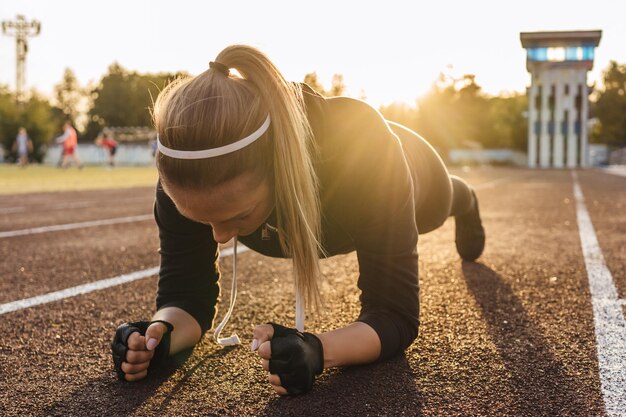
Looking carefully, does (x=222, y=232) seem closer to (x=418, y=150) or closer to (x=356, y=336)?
(x=356, y=336)

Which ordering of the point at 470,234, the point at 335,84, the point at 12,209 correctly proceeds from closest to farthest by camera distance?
1. the point at 470,234
2. the point at 335,84
3. the point at 12,209

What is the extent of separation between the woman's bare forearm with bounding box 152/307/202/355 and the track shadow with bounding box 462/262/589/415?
1.08 metres

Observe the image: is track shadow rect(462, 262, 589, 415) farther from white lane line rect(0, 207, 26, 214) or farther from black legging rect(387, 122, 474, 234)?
white lane line rect(0, 207, 26, 214)

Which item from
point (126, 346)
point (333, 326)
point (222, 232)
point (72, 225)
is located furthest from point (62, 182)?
point (222, 232)

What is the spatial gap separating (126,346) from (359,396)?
28.7 inches

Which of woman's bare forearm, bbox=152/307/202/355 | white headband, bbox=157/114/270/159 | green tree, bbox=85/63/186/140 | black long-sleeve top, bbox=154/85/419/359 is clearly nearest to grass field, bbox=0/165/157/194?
woman's bare forearm, bbox=152/307/202/355

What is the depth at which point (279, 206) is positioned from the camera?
6.40 feet

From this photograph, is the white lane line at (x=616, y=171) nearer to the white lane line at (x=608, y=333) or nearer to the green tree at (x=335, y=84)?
the green tree at (x=335, y=84)

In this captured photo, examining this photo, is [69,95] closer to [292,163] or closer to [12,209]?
[12,209]

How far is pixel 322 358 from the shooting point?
6.08 feet

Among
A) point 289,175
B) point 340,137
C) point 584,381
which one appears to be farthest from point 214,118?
point 584,381

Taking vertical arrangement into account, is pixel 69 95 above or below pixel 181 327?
above

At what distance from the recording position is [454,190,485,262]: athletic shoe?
12.9 feet

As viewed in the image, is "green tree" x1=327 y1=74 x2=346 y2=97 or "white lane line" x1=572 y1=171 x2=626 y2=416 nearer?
"white lane line" x1=572 y1=171 x2=626 y2=416
